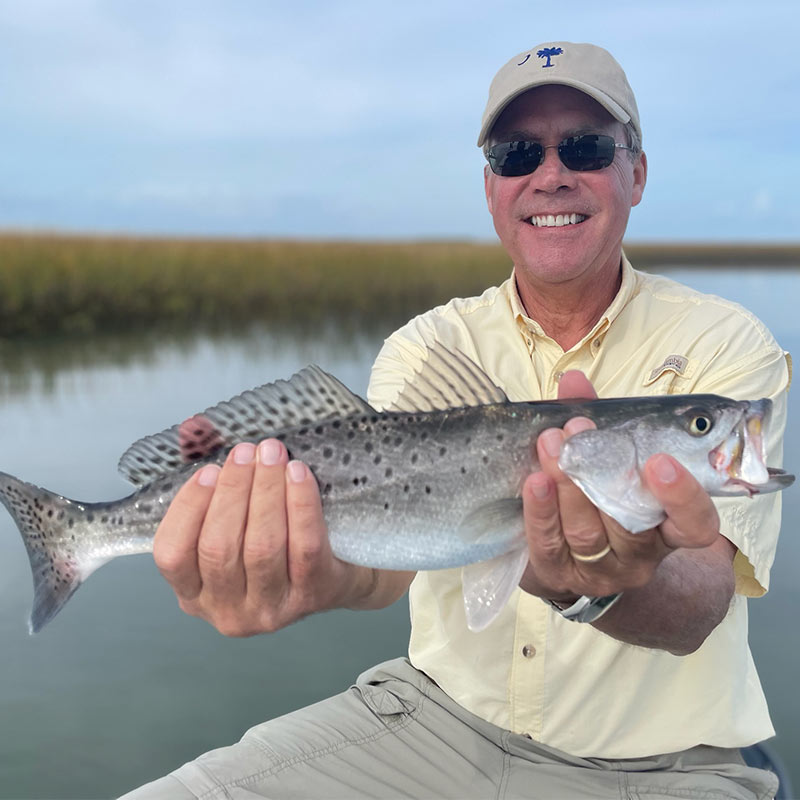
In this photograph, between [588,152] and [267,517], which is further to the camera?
[588,152]

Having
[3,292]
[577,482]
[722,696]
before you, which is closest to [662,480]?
[577,482]

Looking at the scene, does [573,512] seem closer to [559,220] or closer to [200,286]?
[559,220]

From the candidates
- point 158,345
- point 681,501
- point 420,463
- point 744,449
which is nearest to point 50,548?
point 420,463

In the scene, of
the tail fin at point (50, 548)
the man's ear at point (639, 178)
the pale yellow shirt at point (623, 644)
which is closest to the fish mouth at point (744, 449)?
the pale yellow shirt at point (623, 644)

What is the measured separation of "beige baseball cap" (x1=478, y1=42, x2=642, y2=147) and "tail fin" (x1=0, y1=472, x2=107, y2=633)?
261cm

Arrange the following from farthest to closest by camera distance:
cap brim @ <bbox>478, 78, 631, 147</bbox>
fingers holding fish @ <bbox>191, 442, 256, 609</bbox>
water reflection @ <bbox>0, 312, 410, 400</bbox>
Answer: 1. water reflection @ <bbox>0, 312, 410, 400</bbox>
2. cap brim @ <bbox>478, 78, 631, 147</bbox>
3. fingers holding fish @ <bbox>191, 442, 256, 609</bbox>

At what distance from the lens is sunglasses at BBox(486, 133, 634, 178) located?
3.98 meters

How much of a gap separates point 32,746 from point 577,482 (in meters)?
4.06

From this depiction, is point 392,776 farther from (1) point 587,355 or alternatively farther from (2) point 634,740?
(1) point 587,355

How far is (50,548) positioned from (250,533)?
0.86 meters

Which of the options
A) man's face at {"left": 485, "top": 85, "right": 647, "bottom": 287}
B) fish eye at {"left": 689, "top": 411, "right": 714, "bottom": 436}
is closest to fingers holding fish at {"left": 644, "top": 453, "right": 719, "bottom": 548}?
fish eye at {"left": 689, "top": 411, "right": 714, "bottom": 436}

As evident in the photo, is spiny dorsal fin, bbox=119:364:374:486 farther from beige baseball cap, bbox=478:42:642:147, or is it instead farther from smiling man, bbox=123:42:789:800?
beige baseball cap, bbox=478:42:642:147

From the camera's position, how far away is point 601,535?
261cm

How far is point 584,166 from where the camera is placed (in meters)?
3.99
